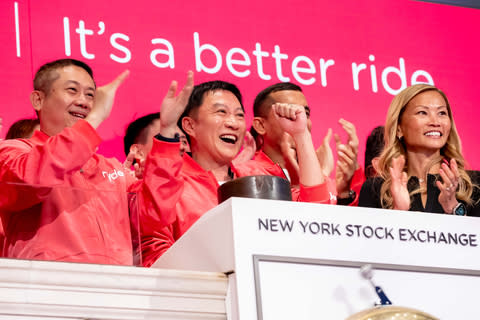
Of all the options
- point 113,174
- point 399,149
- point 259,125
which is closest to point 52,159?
point 113,174

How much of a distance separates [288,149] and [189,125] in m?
0.44

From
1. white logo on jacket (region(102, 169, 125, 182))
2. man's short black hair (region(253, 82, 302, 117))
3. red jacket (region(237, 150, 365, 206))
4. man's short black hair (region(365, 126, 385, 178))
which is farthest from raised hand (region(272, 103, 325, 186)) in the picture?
man's short black hair (region(365, 126, 385, 178))

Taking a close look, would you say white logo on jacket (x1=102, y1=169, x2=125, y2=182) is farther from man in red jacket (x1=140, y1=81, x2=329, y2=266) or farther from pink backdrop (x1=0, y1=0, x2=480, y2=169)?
pink backdrop (x1=0, y1=0, x2=480, y2=169)

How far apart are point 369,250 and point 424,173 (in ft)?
5.34

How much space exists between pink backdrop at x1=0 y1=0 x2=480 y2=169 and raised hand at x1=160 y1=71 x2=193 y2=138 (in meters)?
0.75

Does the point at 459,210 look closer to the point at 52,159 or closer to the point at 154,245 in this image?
the point at 154,245

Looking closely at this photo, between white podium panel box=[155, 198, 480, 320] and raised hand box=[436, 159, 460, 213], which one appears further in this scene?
raised hand box=[436, 159, 460, 213]

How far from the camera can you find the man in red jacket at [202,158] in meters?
2.36

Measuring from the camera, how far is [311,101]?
3.69m

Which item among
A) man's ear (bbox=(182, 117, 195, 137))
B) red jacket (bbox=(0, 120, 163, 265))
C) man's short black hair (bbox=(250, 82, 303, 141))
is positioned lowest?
red jacket (bbox=(0, 120, 163, 265))

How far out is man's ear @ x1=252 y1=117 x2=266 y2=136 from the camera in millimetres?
3574

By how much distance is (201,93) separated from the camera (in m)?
3.31

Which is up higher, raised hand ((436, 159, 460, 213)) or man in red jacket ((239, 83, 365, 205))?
man in red jacket ((239, 83, 365, 205))

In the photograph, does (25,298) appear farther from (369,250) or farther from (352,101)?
(352,101)
